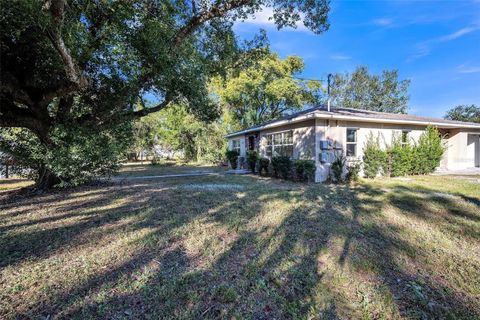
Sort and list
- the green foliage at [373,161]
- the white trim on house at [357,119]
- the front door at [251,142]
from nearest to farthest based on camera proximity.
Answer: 1. the white trim on house at [357,119]
2. the green foliage at [373,161]
3. the front door at [251,142]

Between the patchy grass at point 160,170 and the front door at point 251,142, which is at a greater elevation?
the front door at point 251,142

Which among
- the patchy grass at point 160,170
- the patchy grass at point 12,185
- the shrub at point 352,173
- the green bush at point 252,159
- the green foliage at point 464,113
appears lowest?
the patchy grass at point 12,185

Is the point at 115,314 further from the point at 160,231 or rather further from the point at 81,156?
the point at 81,156

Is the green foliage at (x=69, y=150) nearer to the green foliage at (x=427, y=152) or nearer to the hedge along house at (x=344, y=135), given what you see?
the hedge along house at (x=344, y=135)

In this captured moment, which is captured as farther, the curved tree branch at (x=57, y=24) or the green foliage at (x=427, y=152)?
the green foliage at (x=427, y=152)

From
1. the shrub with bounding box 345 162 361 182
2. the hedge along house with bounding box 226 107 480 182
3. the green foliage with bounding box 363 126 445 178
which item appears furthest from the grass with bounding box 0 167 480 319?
the green foliage with bounding box 363 126 445 178

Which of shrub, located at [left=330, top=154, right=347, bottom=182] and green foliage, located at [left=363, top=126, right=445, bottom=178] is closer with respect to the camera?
shrub, located at [left=330, top=154, right=347, bottom=182]

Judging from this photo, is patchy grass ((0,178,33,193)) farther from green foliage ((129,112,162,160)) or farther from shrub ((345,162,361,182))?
green foliage ((129,112,162,160))

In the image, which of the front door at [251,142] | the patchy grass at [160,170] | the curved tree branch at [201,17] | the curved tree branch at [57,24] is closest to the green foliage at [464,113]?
the front door at [251,142]

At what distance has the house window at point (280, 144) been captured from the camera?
11.5 m

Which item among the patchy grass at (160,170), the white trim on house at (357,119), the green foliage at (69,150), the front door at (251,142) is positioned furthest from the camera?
the front door at (251,142)

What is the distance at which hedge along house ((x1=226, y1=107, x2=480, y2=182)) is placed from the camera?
31.7ft

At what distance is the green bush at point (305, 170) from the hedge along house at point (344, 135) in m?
0.32

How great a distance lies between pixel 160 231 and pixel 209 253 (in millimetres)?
1279
